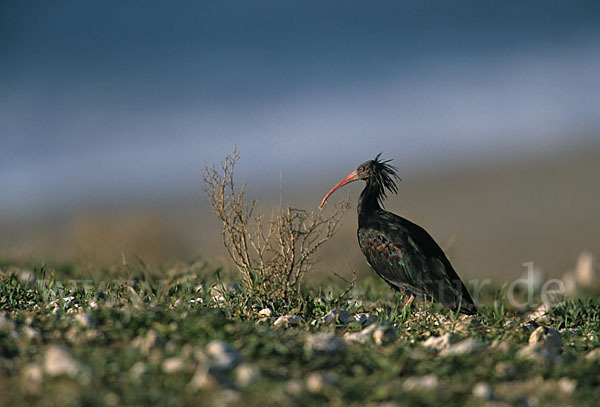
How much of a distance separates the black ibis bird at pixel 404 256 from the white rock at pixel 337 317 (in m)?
1.02

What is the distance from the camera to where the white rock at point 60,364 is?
299 centimetres

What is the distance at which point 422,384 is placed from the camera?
10.1 ft

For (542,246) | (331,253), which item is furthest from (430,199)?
(331,253)

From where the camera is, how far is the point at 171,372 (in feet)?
10.1

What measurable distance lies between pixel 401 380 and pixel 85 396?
1.58 m

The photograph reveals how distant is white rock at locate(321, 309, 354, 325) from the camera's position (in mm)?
4754

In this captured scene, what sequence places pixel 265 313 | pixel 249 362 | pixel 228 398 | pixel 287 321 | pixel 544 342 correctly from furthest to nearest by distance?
pixel 265 313, pixel 287 321, pixel 544 342, pixel 249 362, pixel 228 398

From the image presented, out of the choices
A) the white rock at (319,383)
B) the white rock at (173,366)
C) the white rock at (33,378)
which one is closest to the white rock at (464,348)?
the white rock at (319,383)

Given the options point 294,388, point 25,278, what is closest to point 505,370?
point 294,388

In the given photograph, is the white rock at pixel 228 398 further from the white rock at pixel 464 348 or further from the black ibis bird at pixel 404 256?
the black ibis bird at pixel 404 256

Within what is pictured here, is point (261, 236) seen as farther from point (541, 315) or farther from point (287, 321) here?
point (541, 315)

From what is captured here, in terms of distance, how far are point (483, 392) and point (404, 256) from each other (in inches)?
119

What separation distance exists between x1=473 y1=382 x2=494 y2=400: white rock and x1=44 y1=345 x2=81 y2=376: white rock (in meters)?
1.95

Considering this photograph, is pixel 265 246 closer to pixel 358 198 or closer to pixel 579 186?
pixel 358 198
